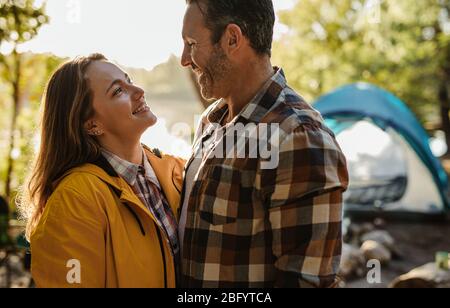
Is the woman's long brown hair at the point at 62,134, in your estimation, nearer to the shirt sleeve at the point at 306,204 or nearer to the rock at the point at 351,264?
the shirt sleeve at the point at 306,204

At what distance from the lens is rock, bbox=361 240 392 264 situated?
6.68 meters

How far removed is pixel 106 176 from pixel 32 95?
16.2 feet

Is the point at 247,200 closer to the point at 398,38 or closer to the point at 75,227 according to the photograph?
the point at 75,227

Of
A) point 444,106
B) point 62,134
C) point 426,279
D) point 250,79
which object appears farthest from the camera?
point 444,106

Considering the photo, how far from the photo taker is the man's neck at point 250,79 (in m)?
1.99

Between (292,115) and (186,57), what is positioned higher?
(186,57)

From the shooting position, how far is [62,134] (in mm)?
2178

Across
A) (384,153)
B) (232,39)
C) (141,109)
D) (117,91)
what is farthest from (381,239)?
(232,39)

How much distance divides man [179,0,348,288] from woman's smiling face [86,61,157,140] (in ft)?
1.12

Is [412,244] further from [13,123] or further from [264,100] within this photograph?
[264,100]

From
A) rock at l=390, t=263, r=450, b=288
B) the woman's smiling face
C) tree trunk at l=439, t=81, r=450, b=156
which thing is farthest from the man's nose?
tree trunk at l=439, t=81, r=450, b=156

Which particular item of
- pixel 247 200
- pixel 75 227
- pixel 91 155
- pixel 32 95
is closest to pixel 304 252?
pixel 247 200

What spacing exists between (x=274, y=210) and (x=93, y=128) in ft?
3.12
